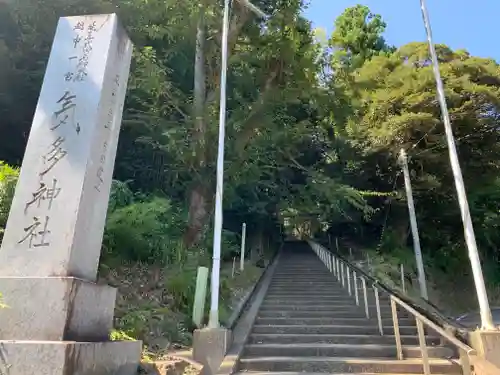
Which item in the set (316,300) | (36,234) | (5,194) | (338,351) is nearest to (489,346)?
(338,351)

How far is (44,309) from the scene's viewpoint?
389 cm

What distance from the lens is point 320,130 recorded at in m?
20.3

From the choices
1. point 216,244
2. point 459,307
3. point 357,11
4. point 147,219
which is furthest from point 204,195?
point 357,11

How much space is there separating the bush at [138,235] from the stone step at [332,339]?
2.99 m

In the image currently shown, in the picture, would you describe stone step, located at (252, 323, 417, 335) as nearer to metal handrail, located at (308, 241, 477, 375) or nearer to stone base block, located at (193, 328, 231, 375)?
metal handrail, located at (308, 241, 477, 375)

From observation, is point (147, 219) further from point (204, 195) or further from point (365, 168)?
point (365, 168)

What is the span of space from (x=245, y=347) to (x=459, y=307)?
16.3 metres

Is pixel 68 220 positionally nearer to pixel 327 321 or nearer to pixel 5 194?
pixel 5 194

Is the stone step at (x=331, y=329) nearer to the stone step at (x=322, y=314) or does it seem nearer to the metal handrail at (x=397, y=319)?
the metal handrail at (x=397, y=319)

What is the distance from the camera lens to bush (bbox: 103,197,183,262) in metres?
8.54

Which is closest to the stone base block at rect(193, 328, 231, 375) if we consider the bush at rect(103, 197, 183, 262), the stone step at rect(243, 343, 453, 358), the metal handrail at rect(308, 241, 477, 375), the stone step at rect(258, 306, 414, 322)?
the stone step at rect(243, 343, 453, 358)

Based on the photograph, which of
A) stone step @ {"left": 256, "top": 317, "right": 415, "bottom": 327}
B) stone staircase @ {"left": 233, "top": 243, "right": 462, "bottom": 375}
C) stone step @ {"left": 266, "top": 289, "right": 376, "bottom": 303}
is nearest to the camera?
stone staircase @ {"left": 233, "top": 243, "right": 462, "bottom": 375}

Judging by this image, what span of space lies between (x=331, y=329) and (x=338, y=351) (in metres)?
1.22

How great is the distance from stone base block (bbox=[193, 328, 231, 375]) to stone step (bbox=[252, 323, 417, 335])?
188 cm
